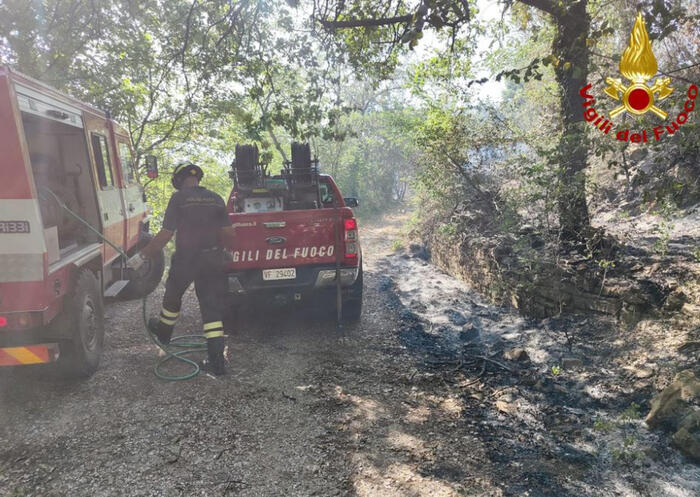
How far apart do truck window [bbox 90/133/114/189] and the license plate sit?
92.1 inches

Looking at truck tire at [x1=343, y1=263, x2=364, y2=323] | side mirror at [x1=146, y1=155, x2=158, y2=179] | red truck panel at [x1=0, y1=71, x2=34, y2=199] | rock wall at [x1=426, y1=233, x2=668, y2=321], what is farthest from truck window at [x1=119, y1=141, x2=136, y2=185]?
rock wall at [x1=426, y1=233, x2=668, y2=321]

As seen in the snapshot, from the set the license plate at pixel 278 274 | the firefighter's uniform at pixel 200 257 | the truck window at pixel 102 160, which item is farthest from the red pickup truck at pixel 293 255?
the truck window at pixel 102 160

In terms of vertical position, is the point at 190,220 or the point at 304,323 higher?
the point at 190,220

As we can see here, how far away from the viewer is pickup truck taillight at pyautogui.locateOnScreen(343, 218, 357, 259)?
5000mm

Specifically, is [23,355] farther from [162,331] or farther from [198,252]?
[198,252]

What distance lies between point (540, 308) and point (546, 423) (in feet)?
7.50

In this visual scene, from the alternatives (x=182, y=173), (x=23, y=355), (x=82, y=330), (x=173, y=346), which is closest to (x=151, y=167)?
(x=182, y=173)

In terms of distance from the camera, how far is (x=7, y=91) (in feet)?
10.3

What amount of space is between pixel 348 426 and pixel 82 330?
2.58 m

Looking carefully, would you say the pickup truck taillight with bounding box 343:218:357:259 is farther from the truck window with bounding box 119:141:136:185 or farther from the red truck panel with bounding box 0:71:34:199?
the truck window with bounding box 119:141:136:185

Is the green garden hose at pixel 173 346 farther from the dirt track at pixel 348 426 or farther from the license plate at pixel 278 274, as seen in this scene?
the license plate at pixel 278 274

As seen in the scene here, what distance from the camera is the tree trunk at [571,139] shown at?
4488mm

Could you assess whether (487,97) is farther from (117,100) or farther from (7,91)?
(117,100)

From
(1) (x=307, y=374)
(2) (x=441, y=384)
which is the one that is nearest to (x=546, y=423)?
(2) (x=441, y=384)
